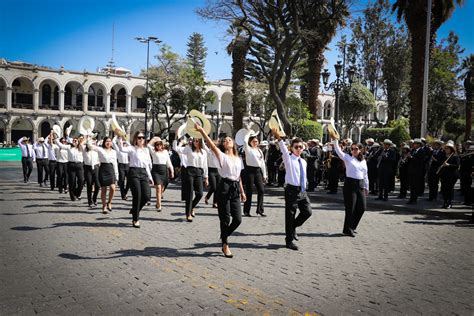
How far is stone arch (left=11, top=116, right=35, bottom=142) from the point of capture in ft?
153

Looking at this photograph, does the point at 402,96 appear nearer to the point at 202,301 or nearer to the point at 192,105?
the point at 192,105

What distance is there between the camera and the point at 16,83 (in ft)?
155

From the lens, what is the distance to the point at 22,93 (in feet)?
156

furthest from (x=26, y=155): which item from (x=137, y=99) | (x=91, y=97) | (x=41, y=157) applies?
(x=137, y=99)

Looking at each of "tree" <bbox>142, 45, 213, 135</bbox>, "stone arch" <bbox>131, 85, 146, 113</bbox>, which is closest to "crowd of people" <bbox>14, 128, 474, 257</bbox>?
"tree" <bbox>142, 45, 213, 135</bbox>

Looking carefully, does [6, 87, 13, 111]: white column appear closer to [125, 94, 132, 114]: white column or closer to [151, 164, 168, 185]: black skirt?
[125, 94, 132, 114]: white column

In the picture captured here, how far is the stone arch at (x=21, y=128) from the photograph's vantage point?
46597mm

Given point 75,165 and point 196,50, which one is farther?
point 196,50

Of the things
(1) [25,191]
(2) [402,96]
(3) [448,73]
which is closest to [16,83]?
(1) [25,191]

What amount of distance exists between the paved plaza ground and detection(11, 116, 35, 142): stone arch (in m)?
41.2

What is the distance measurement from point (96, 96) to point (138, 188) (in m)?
46.7

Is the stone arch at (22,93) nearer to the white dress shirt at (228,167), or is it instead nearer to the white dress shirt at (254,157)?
the white dress shirt at (254,157)

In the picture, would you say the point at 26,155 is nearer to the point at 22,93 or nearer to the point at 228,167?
the point at 228,167

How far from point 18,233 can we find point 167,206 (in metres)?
4.46
